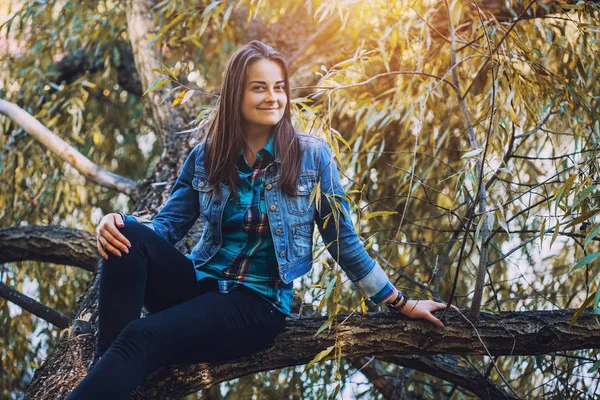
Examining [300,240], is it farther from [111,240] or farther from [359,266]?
[111,240]

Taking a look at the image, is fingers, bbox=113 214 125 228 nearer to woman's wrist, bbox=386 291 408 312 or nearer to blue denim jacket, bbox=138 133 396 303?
blue denim jacket, bbox=138 133 396 303

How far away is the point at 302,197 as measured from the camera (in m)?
1.44

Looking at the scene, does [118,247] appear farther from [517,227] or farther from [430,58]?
[517,227]

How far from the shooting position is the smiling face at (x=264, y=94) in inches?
55.7

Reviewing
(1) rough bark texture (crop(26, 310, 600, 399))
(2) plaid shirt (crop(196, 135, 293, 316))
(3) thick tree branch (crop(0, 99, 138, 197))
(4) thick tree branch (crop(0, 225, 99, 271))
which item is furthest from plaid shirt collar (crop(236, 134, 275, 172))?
(3) thick tree branch (crop(0, 99, 138, 197))

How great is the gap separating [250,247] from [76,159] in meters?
1.27

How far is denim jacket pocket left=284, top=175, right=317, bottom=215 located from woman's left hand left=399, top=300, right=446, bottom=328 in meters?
0.28

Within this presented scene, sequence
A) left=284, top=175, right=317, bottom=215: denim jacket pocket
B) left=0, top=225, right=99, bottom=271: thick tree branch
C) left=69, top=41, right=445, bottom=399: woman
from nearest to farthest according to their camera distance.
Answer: left=69, top=41, right=445, bottom=399: woman
left=284, top=175, right=317, bottom=215: denim jacket pocket
left=0, top=225, right=99, bottom=271: thick tree branch

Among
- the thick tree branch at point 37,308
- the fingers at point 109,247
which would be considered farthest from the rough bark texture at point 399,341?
the thick tree branch at point 37,308

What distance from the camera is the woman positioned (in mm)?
1318

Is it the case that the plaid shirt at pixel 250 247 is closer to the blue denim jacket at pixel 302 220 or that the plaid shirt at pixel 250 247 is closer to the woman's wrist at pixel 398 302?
the blue denim jacket at pixel 302 220

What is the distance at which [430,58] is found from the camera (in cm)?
209

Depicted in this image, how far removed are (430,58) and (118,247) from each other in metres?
1.20

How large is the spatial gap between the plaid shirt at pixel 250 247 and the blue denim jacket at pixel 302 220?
0.06 feet
